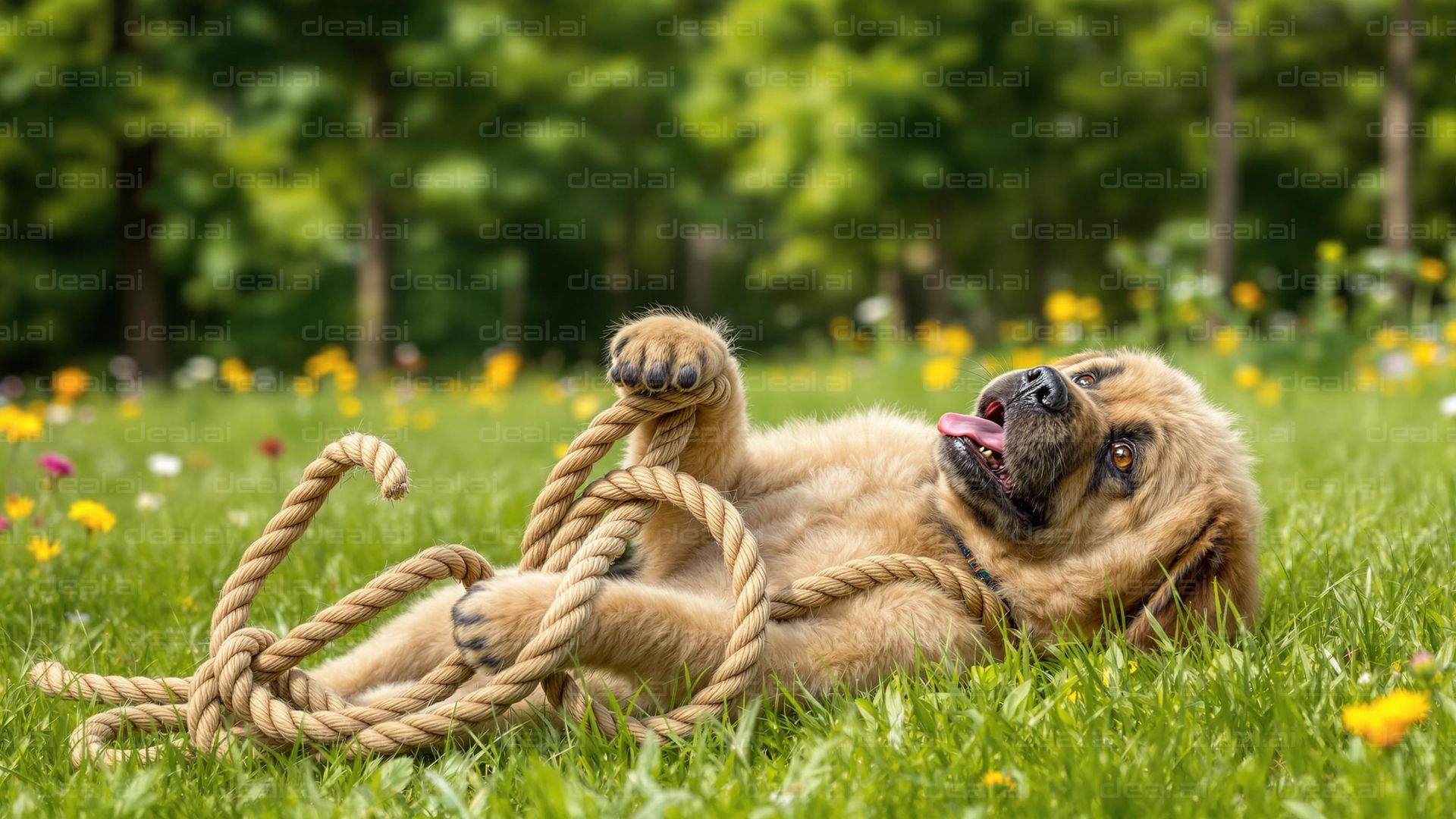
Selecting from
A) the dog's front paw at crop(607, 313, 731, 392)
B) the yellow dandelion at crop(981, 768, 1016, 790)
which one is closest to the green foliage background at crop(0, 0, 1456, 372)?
the dog's front paw at crop(607, 313, 731, 392)

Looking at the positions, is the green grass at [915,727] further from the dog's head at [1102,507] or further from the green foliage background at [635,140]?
the green foliage background at [635,140]

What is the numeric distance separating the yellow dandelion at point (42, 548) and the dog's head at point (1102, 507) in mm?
2400

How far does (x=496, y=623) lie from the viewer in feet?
6.06

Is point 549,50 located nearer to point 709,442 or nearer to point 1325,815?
point 709,442

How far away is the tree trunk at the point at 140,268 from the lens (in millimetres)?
13430

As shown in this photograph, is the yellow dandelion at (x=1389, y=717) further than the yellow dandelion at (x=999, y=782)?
No

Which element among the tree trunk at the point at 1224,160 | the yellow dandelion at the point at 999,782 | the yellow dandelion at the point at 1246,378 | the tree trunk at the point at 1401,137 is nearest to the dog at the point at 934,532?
the yellow dandelion at the point at 999,782

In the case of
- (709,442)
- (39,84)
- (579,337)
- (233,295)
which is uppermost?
(39,84)

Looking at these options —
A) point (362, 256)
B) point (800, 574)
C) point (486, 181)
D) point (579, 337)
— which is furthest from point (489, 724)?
point (579, 337)

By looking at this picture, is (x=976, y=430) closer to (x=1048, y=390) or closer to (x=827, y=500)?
(x=1048, y=390)

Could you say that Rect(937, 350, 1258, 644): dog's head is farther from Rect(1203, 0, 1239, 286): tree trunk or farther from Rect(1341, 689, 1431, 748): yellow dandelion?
Rect(1203, 0, 1239, 286): tree trunk

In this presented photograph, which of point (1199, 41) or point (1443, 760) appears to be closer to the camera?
point (1443, 760)

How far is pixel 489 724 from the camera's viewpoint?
6.53ft

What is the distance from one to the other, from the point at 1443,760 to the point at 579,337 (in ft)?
71.4
